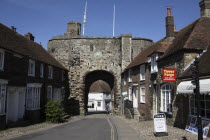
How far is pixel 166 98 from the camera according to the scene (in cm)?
1736

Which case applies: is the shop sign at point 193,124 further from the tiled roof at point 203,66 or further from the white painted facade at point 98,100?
the white painted facade at point 98,100

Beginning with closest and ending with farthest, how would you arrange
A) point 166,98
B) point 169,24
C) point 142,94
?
1. point 166,98
2. point 169,24
3. point 142,94

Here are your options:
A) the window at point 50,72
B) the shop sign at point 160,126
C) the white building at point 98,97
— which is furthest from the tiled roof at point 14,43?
the white building at point 98,97

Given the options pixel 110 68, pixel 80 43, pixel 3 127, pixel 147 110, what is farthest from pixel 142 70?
pixel 3 127

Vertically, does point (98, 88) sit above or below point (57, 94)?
above

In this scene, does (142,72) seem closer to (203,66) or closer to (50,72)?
(50,72)

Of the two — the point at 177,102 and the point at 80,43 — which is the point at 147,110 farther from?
the point at 80,43

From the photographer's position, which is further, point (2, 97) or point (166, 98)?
point (166, 98)

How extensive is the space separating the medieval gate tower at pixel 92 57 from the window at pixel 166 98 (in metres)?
12.5

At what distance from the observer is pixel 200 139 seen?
27.6 feet

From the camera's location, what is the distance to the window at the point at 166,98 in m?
16.8

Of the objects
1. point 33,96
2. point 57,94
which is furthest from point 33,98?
point 57,94

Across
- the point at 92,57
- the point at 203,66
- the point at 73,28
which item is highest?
the point at 73,28

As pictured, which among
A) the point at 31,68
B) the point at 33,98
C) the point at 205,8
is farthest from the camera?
the point at 31,68
